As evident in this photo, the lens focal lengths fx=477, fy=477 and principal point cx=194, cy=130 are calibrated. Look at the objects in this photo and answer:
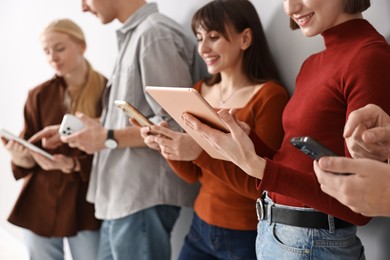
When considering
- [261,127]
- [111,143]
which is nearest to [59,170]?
[111,143]

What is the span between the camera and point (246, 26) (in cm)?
135

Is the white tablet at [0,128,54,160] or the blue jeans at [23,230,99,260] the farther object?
the blue jeans at [23,230,99,260]

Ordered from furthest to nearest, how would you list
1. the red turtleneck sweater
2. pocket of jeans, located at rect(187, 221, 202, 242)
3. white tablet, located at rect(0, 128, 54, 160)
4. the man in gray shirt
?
white tablet, located at rect(0, 128, 54, 160)
the man in gray shirt
pocket of jeans, located at rect(187, 221, 202, 242)
the red turtleneck sweater

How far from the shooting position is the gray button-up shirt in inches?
57.9

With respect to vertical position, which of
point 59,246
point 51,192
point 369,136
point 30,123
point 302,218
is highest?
point 369,136

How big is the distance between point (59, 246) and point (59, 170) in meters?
0.31

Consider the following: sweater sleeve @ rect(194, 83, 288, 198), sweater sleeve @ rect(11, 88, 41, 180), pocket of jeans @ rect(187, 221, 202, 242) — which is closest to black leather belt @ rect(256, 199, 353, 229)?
sweater sleeve @ rect(194, 83, 288, 198)

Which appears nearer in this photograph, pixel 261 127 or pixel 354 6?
pixel 354 6

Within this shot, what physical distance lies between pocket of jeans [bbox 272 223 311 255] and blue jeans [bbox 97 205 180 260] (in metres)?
0.59

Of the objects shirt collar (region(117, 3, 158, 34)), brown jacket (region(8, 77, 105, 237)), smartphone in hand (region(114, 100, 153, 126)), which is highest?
shirt collar (region(117, 3, 158, 34))

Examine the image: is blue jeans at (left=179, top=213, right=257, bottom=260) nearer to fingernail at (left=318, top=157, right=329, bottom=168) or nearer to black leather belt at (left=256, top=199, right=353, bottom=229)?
black leather belt at (left=256, top=199, right=353, bottom=229)

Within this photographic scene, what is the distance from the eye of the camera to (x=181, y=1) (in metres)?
1.79

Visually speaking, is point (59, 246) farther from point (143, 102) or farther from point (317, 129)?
point (317, 129)

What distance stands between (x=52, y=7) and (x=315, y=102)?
6.88 ft
